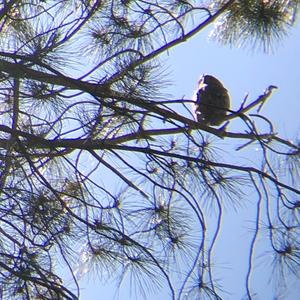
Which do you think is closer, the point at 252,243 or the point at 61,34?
the point at 252,243

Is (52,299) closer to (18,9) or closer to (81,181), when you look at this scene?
(81,181)

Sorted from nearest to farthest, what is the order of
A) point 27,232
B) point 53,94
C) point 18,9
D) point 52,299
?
point 52,299 → point 27,232 → point 53,94 → point 18,9

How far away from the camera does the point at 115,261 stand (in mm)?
1607

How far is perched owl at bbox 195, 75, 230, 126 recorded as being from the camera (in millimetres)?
1708

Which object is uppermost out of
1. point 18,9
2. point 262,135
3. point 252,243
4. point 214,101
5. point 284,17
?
point 284,17

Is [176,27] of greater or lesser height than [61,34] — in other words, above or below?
above

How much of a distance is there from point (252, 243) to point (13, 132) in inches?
18.6

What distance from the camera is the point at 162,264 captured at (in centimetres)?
156

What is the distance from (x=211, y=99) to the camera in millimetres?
1780

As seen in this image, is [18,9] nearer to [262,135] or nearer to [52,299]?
[262,135]

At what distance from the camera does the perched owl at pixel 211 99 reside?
1.71m

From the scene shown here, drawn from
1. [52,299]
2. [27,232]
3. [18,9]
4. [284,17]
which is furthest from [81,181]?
[284,17]

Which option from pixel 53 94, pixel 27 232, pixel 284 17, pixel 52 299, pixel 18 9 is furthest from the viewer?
pixel 284 17

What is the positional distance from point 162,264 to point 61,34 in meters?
0.55
